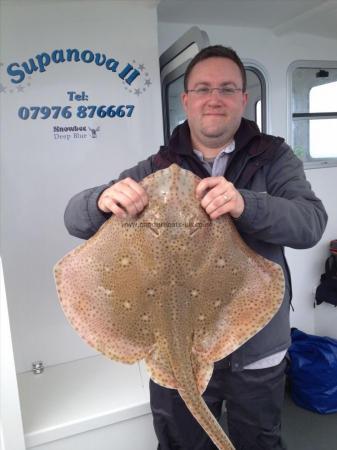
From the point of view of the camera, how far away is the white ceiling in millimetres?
3008

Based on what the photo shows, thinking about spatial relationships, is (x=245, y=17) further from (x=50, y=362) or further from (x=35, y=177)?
(x=50, y=362)

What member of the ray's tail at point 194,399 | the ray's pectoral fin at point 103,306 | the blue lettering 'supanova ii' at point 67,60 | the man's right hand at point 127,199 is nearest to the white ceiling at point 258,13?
the blue lettering 'supanova ii' at point 67,60

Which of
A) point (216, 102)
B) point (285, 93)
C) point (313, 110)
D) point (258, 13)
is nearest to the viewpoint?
point (216, 102)

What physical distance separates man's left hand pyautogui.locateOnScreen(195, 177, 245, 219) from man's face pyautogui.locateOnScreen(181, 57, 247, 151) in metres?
0.57

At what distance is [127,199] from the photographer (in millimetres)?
1197

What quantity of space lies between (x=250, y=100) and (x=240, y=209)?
9.72 feet

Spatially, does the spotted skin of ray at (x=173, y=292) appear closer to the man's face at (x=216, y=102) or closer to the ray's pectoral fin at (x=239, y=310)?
the ray's pectoral fin at (x=239, y=310)

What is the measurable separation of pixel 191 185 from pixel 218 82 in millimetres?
695

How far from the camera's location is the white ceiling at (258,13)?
3008 millimetres

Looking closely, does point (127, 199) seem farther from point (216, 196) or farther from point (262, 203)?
point (262, 203)

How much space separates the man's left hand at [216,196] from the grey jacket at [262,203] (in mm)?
111

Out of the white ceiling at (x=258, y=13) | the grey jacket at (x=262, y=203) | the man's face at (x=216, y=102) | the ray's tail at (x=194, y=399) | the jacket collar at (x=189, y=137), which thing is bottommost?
the ray's tail at (x=194, y=399)

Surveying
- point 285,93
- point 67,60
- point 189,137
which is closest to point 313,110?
point 285,93

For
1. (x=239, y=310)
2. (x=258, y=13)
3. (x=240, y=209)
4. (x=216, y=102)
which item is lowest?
(x=239, y=310)
